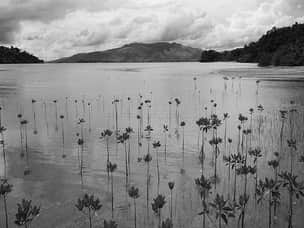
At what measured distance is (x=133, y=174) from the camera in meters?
8.70

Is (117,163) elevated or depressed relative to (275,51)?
depressed

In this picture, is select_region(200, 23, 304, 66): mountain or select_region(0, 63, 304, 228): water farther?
select_region(200, 23, 304, 66): mountain

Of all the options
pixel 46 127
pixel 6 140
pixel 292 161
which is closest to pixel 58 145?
pixel 6 140

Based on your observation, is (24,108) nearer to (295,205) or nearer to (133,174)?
(133,174)

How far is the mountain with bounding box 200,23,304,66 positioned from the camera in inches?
3039

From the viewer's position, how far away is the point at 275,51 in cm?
9912

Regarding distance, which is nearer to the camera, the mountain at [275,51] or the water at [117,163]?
the water at [117,163]

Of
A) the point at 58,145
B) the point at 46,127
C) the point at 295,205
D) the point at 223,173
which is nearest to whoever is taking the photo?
the point at 295,205

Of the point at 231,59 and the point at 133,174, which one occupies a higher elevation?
the point at 231,59

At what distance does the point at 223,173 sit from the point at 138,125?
7116mm

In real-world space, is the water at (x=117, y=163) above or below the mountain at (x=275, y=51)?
below

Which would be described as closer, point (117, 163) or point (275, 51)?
point (117, 163)

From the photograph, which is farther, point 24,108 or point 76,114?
point 24,108

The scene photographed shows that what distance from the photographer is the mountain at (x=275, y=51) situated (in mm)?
77188
